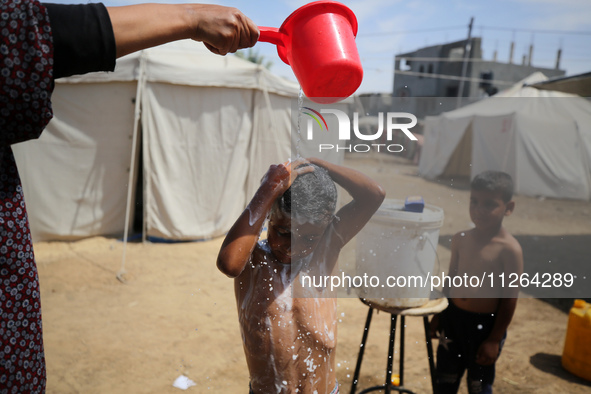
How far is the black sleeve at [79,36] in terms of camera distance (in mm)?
765

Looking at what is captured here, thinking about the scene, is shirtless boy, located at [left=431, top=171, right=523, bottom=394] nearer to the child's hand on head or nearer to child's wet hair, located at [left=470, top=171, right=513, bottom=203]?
child's wet hair, located at [left=470, top=171, right=513, bottom=203]

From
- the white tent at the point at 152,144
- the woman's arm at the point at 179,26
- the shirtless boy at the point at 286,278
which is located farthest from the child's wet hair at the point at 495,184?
the white tent at the point at 152,144

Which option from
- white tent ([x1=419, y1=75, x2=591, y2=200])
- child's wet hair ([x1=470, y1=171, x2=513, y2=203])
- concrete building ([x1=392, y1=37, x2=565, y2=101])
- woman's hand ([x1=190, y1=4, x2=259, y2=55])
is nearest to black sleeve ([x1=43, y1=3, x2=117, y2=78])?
woman's hand ([x1=190, y1=4, x2=259, y2=55])

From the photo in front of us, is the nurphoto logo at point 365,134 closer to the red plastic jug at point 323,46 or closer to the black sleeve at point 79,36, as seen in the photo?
the red plastic jug at point 323,46

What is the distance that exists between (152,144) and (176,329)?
9.98 ft

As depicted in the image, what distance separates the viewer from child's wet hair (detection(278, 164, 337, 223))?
1575 millimetres

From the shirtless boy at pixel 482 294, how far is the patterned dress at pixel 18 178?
2.21m

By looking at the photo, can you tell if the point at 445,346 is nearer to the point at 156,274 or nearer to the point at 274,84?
the point at 156,274

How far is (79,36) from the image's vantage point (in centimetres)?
77

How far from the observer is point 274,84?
652 centimetres

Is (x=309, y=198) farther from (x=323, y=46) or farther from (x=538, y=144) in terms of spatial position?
(x=538, y=144)

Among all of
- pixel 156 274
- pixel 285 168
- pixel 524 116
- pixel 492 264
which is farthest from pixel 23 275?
pixel 524 116

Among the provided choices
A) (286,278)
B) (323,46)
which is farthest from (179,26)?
(286,278)

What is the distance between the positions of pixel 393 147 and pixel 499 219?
0.89 metres
